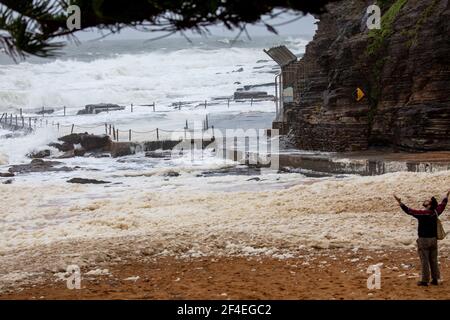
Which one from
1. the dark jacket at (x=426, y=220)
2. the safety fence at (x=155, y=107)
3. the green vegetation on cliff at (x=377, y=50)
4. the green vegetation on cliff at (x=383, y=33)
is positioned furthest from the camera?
the safety fence at (x=155, y=107)

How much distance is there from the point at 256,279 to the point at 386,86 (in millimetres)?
15666

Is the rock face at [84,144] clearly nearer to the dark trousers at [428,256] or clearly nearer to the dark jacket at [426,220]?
the dark trousers at [428,256]

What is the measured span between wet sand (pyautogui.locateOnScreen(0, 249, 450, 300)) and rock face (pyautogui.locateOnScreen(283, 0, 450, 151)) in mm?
11935

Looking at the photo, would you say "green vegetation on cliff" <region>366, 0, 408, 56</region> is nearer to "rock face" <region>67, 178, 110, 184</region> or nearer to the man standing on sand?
"rock face" <region>67, 178, 110, 184</region>

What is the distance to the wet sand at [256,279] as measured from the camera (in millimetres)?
7652

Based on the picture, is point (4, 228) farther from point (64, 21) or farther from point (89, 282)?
point (64, 21)

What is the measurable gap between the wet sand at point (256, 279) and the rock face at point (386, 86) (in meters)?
11.9

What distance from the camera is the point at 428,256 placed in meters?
7.58

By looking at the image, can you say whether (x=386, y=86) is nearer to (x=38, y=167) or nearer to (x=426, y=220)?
(x=38, y=167)

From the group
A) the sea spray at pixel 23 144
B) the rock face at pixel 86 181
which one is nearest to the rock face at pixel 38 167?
the sea spray at pixel 23 144

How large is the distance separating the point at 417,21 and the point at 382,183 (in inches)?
364

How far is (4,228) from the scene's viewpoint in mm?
14688

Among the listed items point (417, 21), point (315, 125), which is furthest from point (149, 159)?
point (417, 21)

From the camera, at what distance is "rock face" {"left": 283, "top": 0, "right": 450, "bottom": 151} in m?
20.8
